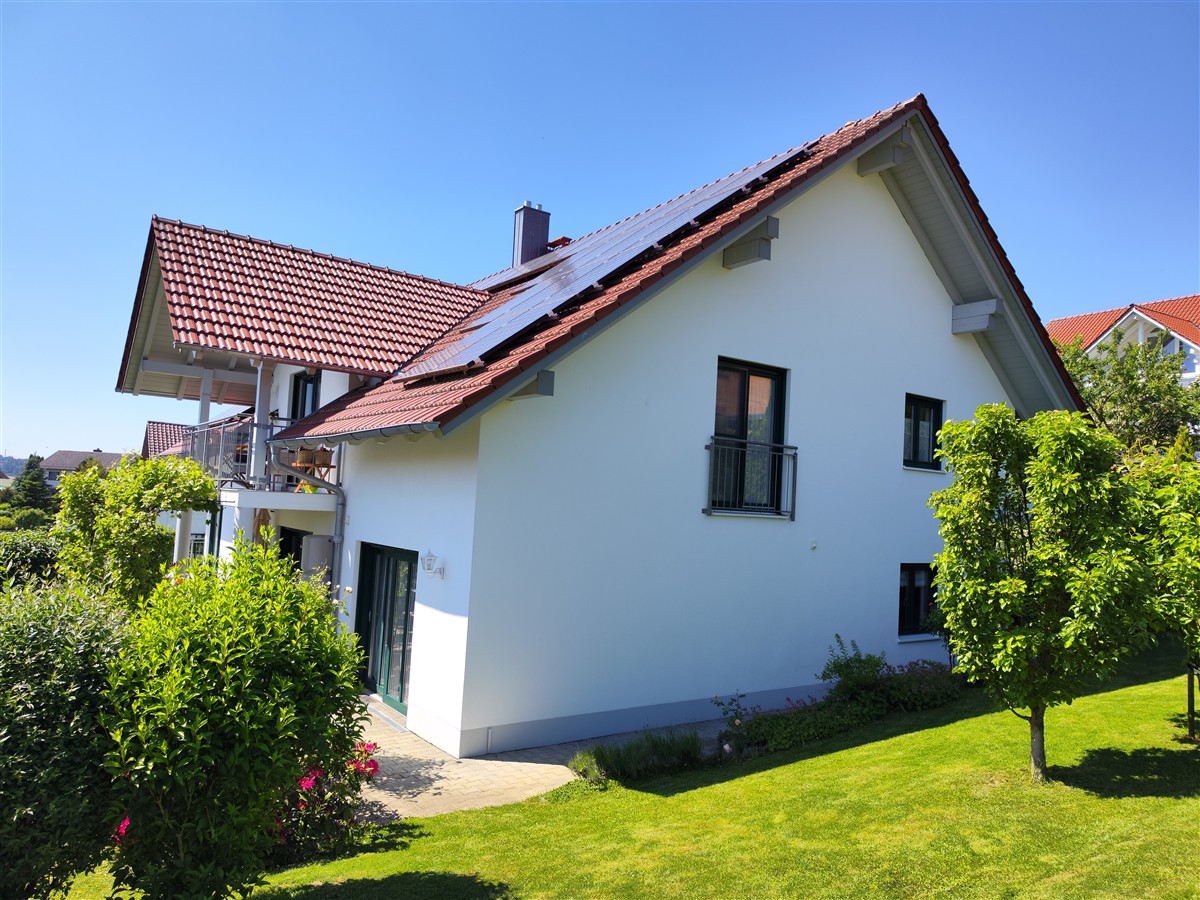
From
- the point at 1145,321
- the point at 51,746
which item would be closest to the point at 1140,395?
the point at 1145,321

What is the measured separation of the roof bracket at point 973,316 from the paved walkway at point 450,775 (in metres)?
8.92

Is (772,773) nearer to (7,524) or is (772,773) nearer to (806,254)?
(806,254)

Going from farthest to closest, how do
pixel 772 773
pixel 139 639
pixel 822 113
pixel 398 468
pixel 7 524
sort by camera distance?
pixel 7 524 → pixel 822 113 → pixel 398 468 → pixel 772 773 → pixel 139 639

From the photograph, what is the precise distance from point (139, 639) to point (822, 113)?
48.4 feet

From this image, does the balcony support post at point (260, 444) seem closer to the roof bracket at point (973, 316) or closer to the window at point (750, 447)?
the window at point (750, 447)

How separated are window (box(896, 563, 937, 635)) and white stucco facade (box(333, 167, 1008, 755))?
0.32 meters

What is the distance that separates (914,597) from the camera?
13.9 m

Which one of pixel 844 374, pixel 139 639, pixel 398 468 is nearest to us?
pixel 139 639

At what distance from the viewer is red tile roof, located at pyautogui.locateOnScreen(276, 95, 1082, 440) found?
27.9ft

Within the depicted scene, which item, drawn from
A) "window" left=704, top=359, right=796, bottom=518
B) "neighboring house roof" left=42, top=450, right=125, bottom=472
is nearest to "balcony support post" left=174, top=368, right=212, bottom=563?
"window" left=704, top=359, right=796, bottom=518

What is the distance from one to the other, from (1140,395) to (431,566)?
20217 millimetres

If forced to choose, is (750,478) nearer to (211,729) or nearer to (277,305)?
(211,729)

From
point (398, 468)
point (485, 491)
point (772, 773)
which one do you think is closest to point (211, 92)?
point (398, 468)

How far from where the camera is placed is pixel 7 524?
47.0 meters
